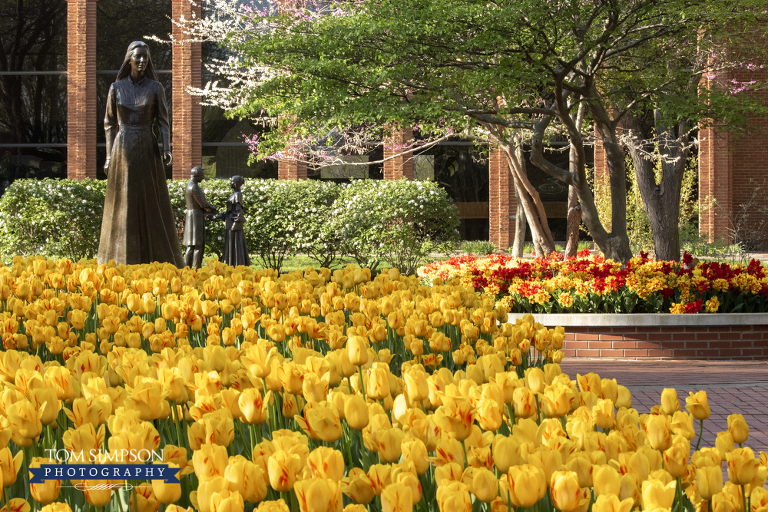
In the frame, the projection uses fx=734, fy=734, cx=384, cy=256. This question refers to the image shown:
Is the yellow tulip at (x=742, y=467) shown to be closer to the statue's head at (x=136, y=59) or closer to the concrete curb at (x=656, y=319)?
the concrete curb at (x=656, y=319)

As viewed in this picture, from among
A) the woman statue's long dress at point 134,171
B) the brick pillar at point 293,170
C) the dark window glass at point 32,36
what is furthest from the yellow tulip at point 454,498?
the dark window glass at point 32,36

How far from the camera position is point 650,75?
11.4 meters

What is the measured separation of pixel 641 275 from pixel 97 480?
8024 mm

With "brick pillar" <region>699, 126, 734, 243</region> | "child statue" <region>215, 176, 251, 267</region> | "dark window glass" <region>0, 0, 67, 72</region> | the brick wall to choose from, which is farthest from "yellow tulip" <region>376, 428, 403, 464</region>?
"dark window glass" <region>0, 0, 67, 72</region>

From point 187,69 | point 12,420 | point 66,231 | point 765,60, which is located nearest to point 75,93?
point 187,69

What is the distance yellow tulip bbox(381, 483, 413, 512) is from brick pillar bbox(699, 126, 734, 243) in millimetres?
25191

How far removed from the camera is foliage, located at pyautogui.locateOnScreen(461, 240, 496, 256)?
23.1 meters

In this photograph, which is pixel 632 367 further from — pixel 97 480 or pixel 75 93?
pixel 75 93

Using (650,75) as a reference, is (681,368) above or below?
below

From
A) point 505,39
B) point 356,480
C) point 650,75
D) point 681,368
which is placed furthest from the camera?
point 650,75

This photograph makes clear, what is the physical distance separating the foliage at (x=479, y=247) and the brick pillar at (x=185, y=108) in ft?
30.3

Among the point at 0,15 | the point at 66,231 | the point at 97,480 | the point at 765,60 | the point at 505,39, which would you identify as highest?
the point at 0,15

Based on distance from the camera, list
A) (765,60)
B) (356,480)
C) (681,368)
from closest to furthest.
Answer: (356,480), (681,368), (765,60)

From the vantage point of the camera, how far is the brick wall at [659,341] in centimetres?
800
